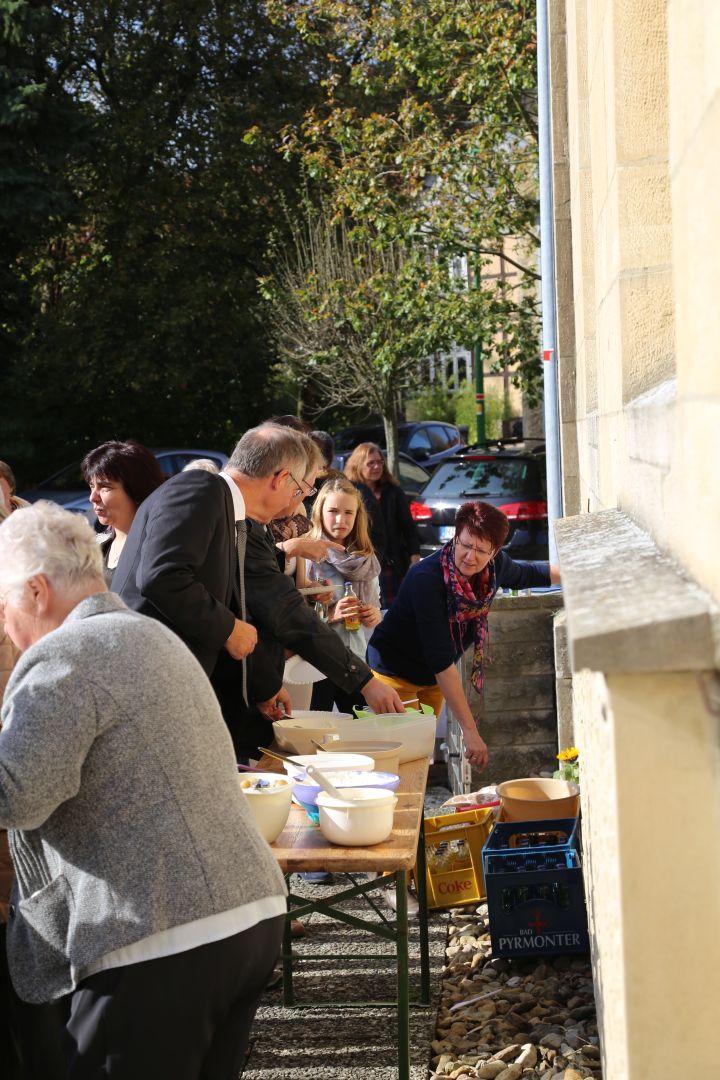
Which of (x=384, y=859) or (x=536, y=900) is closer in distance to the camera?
(x=384, y=859)

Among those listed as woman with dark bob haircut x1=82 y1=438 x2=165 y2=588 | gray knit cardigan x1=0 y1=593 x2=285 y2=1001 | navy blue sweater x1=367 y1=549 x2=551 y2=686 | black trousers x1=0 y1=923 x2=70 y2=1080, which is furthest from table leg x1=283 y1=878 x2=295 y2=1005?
gray knit cardigan x1=0 y1=593 x2=285 y2=1001

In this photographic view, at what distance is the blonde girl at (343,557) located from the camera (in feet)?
23.3

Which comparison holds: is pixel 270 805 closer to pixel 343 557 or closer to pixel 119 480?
pixel 119 480

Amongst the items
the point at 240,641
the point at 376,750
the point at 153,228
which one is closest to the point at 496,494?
the point at 240,641

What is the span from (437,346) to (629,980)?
43.7ft

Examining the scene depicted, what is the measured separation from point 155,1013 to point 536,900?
2477mm

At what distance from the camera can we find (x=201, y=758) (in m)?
2.71

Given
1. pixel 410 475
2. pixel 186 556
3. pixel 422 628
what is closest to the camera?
pixel 186 556

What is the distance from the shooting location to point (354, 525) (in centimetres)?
727

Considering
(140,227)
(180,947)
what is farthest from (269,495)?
(140,227)

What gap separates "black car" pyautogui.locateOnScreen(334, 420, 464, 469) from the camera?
26.3 m

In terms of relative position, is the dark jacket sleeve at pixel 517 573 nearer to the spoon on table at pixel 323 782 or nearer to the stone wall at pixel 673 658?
the spoon on table at pixel 323 782

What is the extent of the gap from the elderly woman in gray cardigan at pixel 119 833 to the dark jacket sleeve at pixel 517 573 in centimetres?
398

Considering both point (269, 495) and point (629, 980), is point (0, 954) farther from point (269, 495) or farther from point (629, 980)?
point (269, 495)
